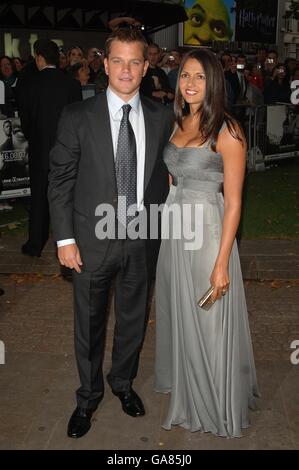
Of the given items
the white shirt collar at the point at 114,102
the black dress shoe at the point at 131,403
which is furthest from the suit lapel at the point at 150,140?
the black dress shoe at the point at 131,403

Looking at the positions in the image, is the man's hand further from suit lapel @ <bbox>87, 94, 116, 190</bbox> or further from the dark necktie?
suit lapel @ <bbox>87, 94, 116, 190</bbox>

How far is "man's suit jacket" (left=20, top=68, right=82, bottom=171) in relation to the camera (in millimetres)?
6555

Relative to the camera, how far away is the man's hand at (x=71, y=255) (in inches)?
129

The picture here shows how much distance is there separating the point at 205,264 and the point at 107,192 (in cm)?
71

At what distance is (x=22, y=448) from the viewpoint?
3.36 m

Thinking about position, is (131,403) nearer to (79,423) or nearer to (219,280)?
(79,423)

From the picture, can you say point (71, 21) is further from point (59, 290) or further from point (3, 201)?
point (59, 290)

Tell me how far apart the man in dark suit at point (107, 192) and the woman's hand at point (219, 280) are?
0.42 m

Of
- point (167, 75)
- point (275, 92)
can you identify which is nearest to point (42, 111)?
point (167, 75)

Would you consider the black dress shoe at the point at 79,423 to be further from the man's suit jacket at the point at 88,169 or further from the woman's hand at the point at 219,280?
the woman's hand at the point at 219,280

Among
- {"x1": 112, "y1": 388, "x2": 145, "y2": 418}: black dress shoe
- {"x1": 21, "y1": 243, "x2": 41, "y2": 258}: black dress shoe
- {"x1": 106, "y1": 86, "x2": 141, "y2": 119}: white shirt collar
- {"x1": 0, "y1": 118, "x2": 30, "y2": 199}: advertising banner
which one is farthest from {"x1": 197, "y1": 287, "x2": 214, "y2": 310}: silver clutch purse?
{"x1": 0, "y1": 118, "x2": 30, "y2": 199}: advertising banner

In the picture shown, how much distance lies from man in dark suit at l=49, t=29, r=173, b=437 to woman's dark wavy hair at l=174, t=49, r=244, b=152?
11.8 inches

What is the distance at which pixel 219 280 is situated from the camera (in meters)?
3.32

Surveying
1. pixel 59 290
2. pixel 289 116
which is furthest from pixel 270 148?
pixel 59 290
